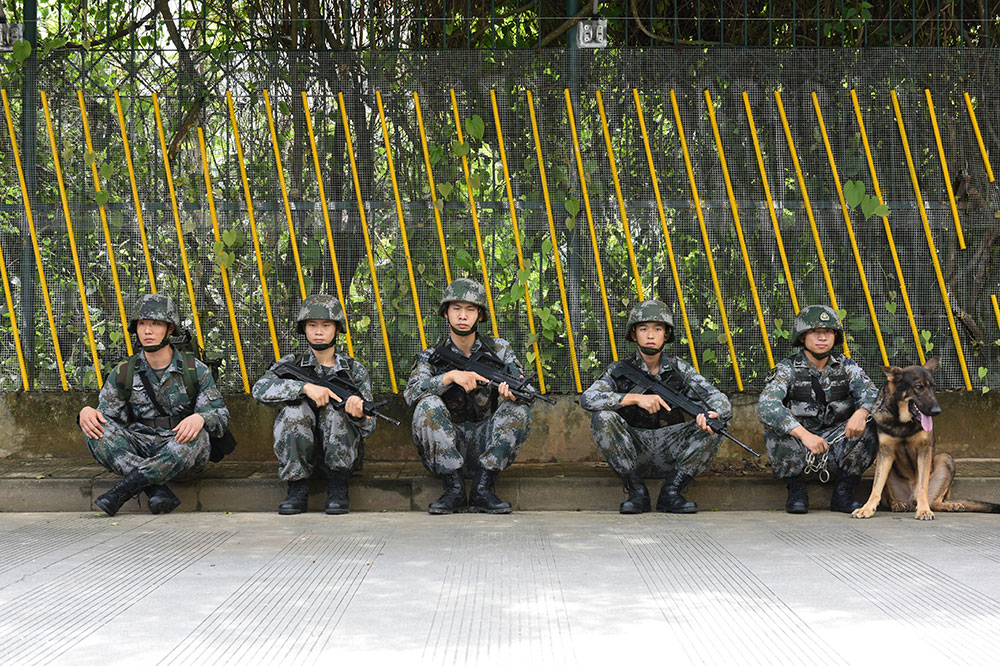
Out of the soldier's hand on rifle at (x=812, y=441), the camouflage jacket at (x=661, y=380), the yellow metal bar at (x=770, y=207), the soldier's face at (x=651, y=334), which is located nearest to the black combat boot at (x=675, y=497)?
the camouflage jacket at (x=661, y=380)

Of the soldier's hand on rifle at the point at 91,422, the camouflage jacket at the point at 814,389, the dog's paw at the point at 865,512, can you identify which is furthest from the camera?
the camouflage jacket at the point at 814,389

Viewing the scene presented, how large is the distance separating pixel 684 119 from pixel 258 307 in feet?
10.4

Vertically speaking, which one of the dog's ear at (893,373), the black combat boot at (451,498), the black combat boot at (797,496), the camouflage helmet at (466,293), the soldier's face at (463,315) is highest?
the camouflage helmet at (466,293)

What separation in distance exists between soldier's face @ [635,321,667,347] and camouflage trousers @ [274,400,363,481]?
184 cm

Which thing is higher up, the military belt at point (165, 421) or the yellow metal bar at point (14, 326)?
the yellow metal bar at point (14, 326)

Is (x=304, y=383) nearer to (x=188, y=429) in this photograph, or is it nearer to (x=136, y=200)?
(x=188, y=429)

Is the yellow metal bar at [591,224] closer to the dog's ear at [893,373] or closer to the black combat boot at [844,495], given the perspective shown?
the black combat boot at [844,495]

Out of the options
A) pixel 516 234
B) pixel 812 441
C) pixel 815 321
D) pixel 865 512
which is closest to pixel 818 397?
pixel 815 321

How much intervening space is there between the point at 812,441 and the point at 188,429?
11.7 ft

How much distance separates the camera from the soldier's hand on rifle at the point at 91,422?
247 inches

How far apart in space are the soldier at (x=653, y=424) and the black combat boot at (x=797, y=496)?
0.52m

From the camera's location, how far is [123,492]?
6.27 metres

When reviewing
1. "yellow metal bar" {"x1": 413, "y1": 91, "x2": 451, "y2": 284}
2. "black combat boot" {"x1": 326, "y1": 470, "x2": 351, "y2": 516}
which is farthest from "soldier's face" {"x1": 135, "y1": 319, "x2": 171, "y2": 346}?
"yellow metal bar" {"x1": 413, "y1": 91, "x2": 451, "y2": 284}

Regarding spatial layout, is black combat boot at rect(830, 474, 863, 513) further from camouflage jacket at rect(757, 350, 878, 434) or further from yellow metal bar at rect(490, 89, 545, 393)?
yellow metal bar at rect(490, 89, 545, 393)
